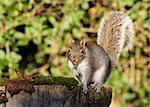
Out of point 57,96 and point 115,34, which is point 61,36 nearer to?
point 115,34

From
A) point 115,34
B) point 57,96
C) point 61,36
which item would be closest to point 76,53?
point 115,34

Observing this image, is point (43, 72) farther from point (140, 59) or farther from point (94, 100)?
point (94, 100)

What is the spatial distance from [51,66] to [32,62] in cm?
21

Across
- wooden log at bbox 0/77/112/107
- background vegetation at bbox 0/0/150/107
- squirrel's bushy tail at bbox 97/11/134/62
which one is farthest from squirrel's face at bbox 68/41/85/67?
background vegetation at bbox 0/0/150/107

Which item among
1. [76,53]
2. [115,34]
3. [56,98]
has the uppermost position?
[115,34]

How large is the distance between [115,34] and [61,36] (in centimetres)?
134

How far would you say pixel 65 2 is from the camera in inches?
166

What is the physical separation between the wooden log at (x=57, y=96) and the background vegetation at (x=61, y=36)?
235 cm

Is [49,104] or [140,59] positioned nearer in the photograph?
[49,104]

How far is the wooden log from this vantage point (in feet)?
4.44

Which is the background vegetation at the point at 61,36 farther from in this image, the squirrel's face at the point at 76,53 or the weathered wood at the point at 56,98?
the weathered wood at the point at 56,98

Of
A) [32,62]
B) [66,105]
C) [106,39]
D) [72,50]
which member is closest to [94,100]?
[66,105]

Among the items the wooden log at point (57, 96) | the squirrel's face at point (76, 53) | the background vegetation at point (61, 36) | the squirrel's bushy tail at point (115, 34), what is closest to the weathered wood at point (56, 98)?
the wooden log at point (57, 96)

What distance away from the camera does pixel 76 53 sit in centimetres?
230
